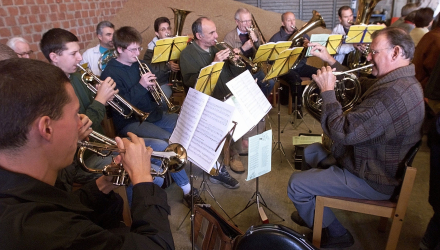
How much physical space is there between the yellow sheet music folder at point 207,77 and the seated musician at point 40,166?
1.51 metres

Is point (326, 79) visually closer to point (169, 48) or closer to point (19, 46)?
point (169, 48)

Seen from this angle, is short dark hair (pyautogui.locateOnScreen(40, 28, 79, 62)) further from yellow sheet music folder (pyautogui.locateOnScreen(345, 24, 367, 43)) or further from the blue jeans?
yellow sheet music folder (pyautogui.locateOnScreen(345, 24, 367, 43))

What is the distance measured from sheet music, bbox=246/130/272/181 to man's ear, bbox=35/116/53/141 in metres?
1.30

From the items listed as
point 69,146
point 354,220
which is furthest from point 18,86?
point 354,220

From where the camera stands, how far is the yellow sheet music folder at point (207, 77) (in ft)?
8.35

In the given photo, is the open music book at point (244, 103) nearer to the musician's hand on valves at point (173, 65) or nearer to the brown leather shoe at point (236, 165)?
the brown leather shoe at point (236, 165)

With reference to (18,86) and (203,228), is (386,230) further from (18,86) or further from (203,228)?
(18,86)

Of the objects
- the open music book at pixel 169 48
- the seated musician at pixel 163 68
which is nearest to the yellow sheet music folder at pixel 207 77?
the open music book at pixel 169 48

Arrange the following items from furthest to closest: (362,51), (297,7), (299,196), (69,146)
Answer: (297,7), (362,51), (299,196), (69,146)

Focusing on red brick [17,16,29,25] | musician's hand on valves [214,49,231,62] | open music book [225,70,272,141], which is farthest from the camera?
red brick [17,16,29,25]

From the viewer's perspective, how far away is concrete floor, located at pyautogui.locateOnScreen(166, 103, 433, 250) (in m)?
2.42

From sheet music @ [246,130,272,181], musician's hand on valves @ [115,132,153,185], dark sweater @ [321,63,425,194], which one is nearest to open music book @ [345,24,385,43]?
dark sweater @ [321,63,425,194]

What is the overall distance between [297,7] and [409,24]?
303 centimetres

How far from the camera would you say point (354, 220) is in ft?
8.60
